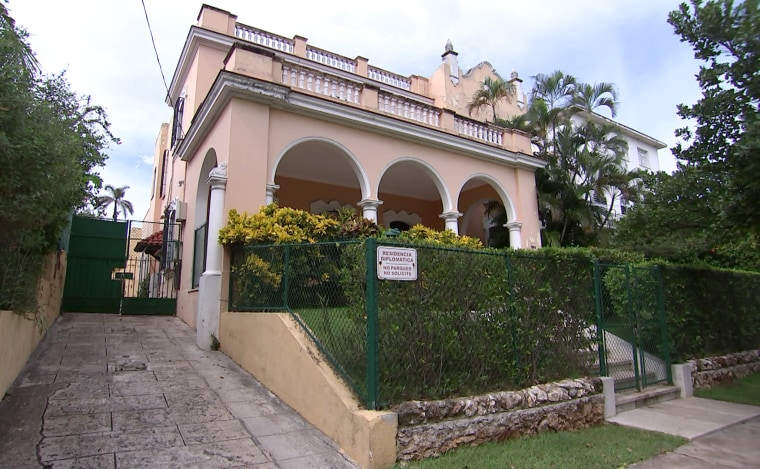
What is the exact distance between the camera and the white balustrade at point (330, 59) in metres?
13.7

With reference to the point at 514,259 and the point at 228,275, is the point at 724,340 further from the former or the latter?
the point at 228,275

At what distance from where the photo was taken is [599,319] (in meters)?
6.23

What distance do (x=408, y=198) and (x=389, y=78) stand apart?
4.11 m

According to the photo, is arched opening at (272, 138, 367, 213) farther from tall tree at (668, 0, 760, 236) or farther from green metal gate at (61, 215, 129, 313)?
tall tree at (668, 0, 760, 236)

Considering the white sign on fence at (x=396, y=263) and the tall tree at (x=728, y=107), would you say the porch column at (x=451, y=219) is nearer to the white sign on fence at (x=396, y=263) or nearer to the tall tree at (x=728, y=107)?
the tall tree at (x=728, y=107)

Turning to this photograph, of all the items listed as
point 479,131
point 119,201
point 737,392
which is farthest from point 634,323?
point 119,201

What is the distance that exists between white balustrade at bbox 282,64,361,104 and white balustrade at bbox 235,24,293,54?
3.98 meters

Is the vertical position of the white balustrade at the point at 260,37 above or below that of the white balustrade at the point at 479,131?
above

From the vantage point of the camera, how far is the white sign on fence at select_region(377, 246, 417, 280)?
4.29 metres

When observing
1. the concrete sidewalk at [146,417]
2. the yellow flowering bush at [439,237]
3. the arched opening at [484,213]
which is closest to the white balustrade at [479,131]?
the arched opening at [484,213]

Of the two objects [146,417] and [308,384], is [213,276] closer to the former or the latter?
[146,417]

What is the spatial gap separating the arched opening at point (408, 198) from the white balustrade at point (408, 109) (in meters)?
1.31

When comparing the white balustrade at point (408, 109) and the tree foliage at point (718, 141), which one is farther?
the white balustrade at point (408, 109)

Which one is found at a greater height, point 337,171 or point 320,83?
point 320,83
